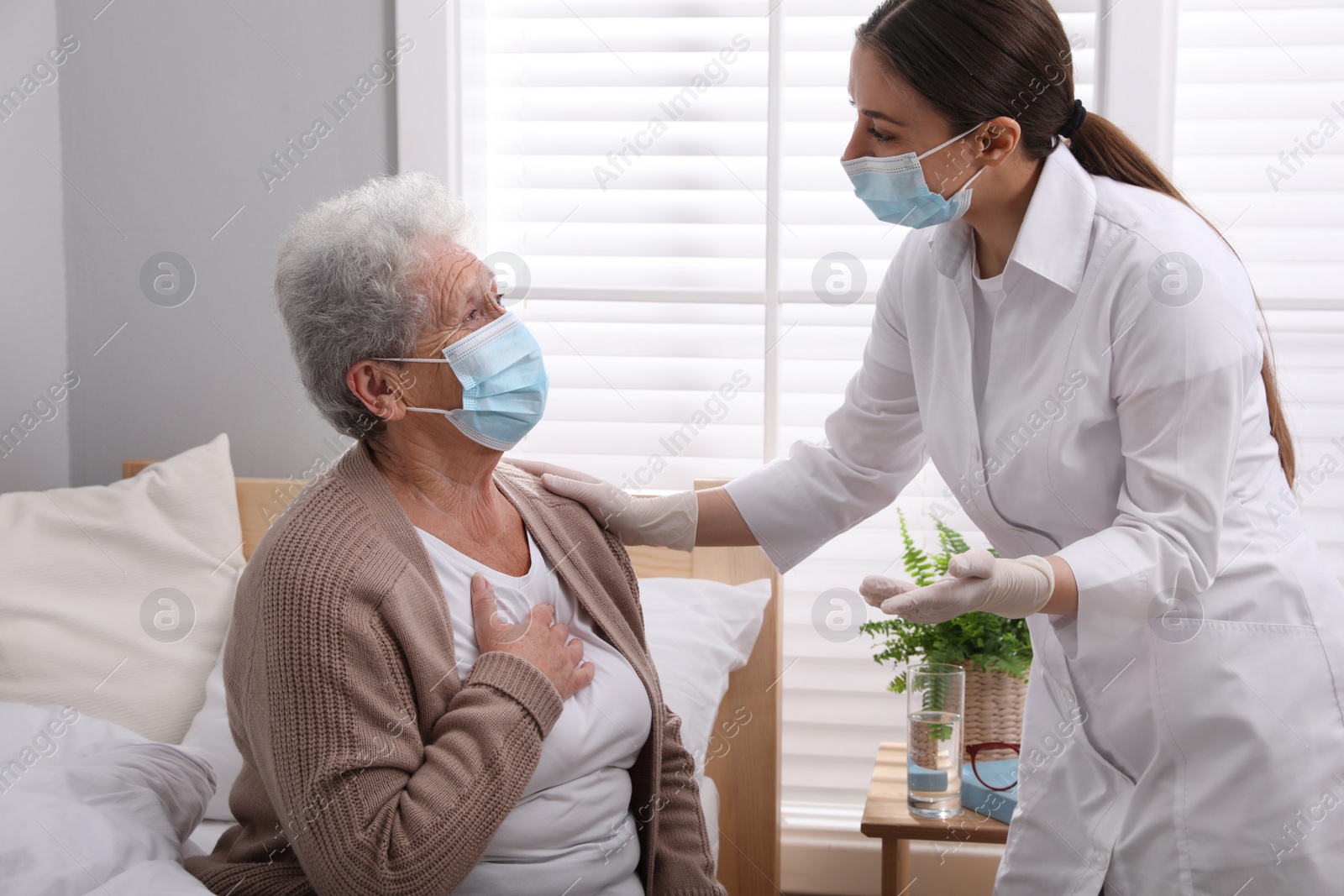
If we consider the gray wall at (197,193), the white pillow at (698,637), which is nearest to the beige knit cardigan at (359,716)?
the white pillow at (698,637)

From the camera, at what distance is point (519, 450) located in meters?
2.33

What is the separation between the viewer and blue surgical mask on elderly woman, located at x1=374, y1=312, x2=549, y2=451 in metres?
1.32

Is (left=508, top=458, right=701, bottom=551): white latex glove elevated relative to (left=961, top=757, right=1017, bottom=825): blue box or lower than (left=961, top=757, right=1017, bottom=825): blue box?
elevated

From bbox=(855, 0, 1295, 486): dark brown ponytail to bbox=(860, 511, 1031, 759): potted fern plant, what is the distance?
0.68 meters

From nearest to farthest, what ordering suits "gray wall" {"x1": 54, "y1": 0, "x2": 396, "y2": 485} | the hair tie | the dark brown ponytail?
the dark brown ponytail → the hair tie → "gray wall" {"x1": 54, "y1": 0, "x2": 396, "y2": 485}

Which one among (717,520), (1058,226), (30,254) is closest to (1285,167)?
(1058,226)

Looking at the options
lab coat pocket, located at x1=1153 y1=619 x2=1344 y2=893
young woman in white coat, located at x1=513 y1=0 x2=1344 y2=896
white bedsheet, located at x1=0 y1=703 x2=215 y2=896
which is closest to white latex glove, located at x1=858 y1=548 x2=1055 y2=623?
young woman in white coat, located at x1=513 y1=0 x2=1344 y2=896

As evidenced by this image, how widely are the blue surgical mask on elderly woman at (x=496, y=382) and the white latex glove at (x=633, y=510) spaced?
0.19 metres

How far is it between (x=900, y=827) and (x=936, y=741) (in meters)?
0.16

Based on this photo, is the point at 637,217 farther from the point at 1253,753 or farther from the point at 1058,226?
the point at 1253,753

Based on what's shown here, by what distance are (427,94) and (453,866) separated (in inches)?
61.6

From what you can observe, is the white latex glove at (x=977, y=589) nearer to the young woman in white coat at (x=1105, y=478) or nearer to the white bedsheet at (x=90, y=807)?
the young woman in white coat at (x=1105, y=478)

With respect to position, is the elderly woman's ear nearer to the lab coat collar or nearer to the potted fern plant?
the lab coat collar

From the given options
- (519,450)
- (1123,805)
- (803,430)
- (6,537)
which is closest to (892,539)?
(803,430)
